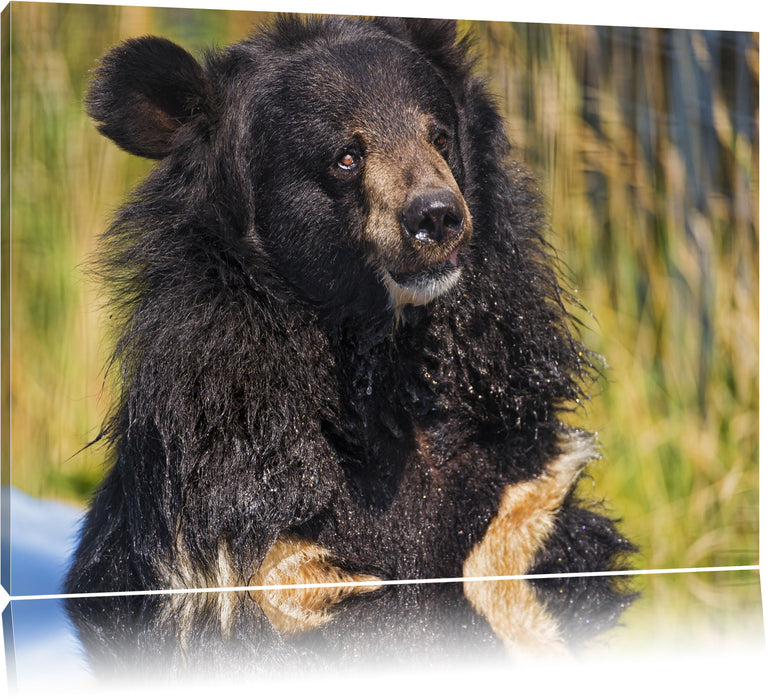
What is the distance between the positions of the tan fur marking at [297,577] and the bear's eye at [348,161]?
1280 millimetres

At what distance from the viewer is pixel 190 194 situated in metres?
4.38

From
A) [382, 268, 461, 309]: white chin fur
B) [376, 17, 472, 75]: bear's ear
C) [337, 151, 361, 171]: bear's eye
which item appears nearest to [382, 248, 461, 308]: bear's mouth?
[382, 268, 461, 309]: white chin fur

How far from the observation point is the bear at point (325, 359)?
4.27m

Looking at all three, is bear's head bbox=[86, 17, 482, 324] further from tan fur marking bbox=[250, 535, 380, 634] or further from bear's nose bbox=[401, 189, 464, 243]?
tan fur marking bbox=[250, 535, 380, 634]

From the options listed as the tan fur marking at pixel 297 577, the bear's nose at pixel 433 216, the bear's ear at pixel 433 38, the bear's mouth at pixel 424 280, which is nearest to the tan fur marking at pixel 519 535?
the tan fur marking at pixel 297 577

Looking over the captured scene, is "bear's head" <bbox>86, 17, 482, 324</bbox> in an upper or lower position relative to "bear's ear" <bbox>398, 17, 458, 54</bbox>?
lower

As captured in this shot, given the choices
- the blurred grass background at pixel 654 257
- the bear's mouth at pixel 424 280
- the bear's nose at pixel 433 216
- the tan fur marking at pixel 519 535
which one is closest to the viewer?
the bear's nose at pixel 433 216

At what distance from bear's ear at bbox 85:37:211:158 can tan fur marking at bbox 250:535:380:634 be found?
1447 mm

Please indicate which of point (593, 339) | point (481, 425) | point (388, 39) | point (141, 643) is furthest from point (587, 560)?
point (388, 39)

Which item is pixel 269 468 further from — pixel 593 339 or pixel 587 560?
pixel 593 339

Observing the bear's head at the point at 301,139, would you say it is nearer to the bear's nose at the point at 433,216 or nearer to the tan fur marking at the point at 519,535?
the bear's nose at the point at 433,216

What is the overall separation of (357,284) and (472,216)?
1.71 feet

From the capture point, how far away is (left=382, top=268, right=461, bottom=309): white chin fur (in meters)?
4.27

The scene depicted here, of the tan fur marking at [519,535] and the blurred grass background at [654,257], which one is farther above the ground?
the blurred grass background at [654,257]
